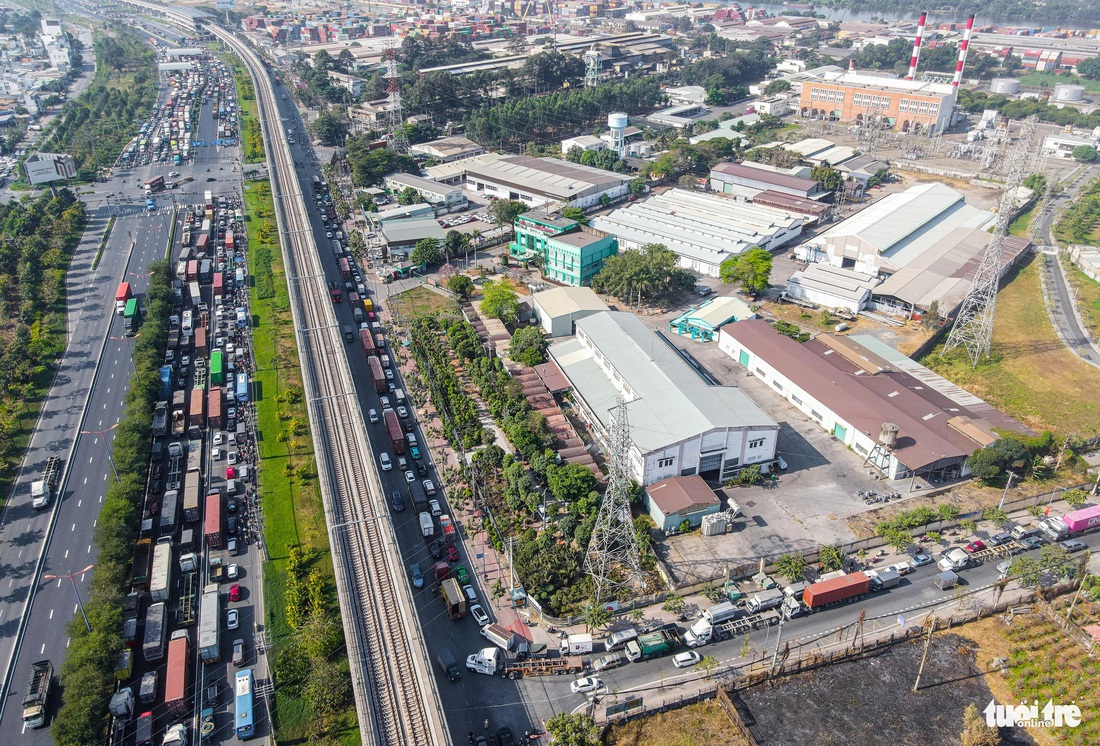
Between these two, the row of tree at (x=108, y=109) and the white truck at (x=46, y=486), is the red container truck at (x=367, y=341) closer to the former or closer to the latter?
the white truck at (x=46, y=486)

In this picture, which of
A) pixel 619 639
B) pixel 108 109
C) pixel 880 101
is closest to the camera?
pixel 619 639

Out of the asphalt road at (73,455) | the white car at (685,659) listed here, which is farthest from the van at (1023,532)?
the asphalt road at (73,455)

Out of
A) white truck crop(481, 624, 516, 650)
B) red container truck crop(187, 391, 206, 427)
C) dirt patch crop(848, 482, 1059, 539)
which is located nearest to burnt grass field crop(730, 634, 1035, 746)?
dirt patch crop(848, 482, 1059, 539)

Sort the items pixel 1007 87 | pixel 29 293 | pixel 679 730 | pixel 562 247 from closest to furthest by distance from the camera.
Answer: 1. pixel 679 730
2. pixel 29 293
3. pixel 562 247
4. pixel 1007 87

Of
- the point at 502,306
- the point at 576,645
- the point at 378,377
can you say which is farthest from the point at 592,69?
the point at 576,645

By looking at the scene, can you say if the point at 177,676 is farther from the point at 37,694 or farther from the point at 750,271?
the point at 750,271

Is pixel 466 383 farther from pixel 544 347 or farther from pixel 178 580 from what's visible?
pixel 178 580
